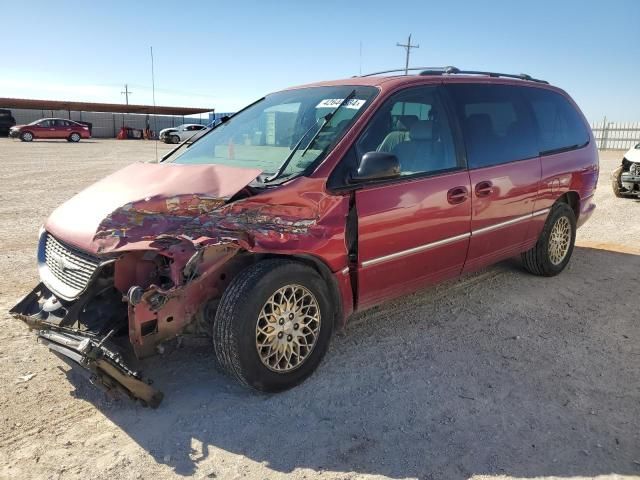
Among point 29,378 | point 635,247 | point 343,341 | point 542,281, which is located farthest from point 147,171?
point 635,247

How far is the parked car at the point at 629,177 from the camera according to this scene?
36.4 ft

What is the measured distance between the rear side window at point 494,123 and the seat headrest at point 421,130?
0.36m

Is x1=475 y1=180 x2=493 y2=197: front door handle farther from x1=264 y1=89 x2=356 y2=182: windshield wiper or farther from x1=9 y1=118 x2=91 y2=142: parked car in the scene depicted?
x1=9 y1=118 x2=91 y2=142: parked car

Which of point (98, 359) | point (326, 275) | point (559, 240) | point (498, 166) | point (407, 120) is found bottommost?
point (98, 359)

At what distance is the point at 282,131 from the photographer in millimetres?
3967

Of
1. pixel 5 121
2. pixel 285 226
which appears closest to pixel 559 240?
pixel 285 226

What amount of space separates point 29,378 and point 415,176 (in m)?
2.93

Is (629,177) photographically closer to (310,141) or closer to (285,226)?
(310,141)

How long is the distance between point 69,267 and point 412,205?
2286 mm

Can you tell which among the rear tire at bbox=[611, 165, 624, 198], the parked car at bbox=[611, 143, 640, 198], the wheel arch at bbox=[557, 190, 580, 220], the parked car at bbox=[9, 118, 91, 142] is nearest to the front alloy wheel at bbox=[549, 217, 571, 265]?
the wheel arch at bbox=[557, 190, 580, 220]

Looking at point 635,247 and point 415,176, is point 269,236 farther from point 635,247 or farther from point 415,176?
point 635,247

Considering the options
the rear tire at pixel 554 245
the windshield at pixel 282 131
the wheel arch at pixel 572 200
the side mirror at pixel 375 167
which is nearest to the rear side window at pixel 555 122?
the wheel arch at pixel 572 200

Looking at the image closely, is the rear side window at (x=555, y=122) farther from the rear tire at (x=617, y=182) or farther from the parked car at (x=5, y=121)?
the parked car at (x=5, y=121)

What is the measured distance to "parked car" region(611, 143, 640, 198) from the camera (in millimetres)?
11094
